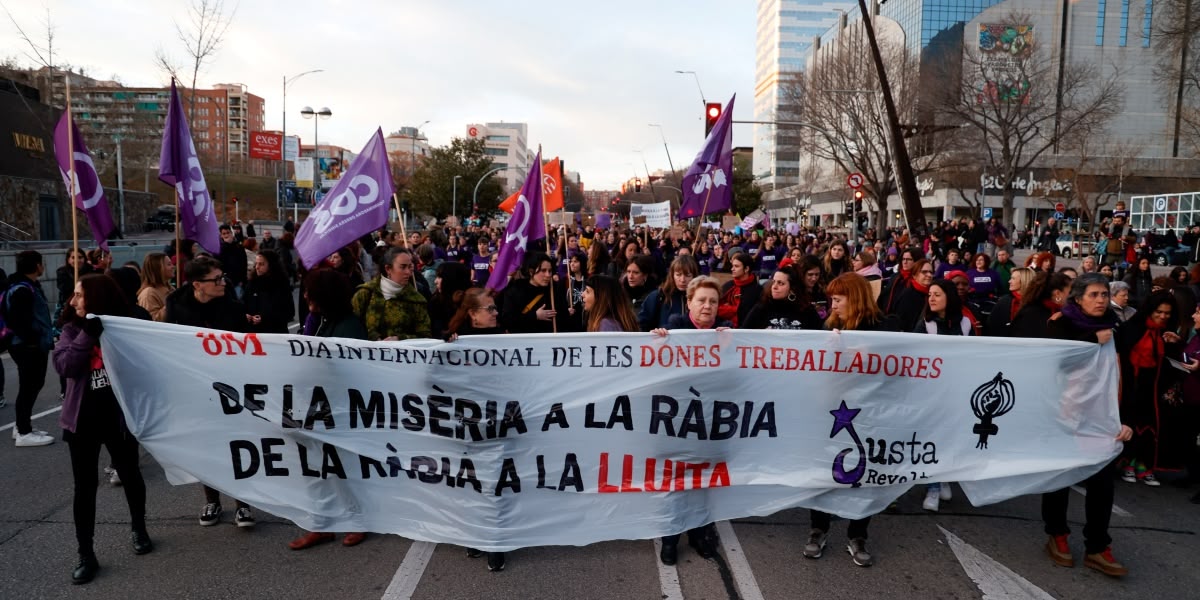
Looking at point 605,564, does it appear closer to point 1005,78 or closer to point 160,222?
point 1005,78

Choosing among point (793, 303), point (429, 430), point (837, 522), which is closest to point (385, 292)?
point (429, 430)

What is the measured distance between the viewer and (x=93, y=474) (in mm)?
4141

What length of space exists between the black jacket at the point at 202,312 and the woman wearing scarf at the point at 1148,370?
5.96m

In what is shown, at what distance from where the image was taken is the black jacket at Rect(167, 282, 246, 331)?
4914 mm

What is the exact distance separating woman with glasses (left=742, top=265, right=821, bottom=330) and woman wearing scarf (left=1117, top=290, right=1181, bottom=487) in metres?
2.07

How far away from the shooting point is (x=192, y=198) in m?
6.44

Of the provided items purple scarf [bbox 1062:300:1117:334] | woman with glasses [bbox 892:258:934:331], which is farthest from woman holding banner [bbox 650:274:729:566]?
woman with glasses [bbox 892:258:934:331]

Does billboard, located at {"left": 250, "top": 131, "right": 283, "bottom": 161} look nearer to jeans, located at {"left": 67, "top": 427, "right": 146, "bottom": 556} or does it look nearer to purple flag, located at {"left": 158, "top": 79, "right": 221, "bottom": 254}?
purple flag, located at {"left": 158, "top": 79, "right": 221, "bottom": 254}

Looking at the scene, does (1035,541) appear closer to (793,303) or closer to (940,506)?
(940,506)

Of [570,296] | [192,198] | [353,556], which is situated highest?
[192,198]

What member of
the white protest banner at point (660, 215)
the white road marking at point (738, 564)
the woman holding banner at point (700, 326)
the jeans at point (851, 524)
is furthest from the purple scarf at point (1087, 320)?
the white protest banner at point (660, 215)

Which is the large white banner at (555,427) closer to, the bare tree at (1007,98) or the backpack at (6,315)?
the backpack at (6,315)

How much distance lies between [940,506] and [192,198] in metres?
6.47

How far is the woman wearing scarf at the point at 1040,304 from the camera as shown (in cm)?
492
